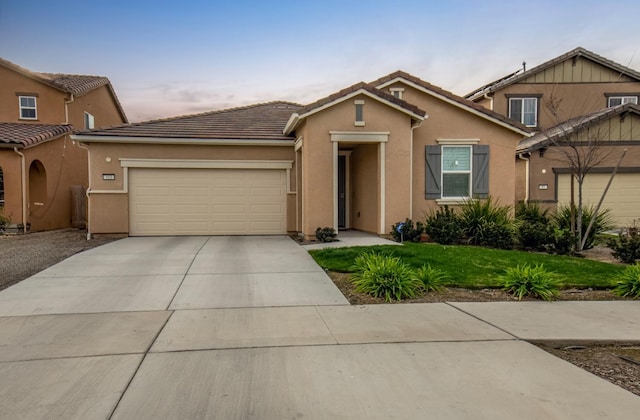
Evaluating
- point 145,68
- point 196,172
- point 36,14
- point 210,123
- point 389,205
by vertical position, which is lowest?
point 389,205

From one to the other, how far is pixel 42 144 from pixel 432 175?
1468 centimetres

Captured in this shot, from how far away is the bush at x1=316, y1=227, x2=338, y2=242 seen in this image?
11742 mm

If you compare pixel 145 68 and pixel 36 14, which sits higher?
pixel 36 14

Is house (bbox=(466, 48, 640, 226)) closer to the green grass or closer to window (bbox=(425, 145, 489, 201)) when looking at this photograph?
window (bbox=(425, 145, 489, 201))

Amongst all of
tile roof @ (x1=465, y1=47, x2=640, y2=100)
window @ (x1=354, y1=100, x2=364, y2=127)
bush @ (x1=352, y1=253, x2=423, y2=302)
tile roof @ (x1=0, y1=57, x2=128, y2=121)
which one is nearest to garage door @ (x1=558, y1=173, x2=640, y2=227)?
tile roof @ (x1=465, y1=47, x2=640, y2=100)

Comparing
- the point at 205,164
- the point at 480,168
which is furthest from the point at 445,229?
the point at 205,164

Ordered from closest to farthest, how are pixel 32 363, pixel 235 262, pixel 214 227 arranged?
pixel 32 363
pixel 235 262
pixel 214 227

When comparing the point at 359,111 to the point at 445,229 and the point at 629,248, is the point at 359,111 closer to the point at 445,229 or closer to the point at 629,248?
the point at 445,229

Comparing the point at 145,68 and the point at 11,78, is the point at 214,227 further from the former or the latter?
the point at 11,78

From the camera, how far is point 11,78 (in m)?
19.1

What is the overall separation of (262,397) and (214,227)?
37.0ft

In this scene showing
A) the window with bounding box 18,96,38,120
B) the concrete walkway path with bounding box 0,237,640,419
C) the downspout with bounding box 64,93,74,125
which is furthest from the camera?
the downspout with bounding box 64,93,74,125

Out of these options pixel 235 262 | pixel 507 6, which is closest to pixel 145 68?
pixel 235 262

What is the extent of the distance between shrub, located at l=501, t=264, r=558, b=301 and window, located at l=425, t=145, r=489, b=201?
658 centimetres
